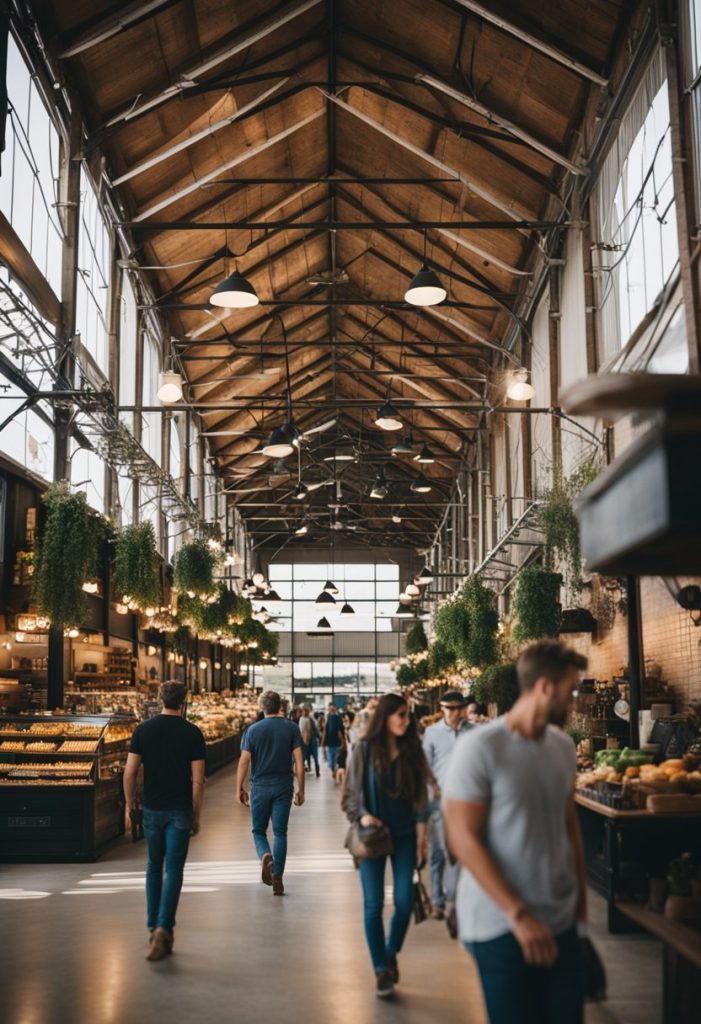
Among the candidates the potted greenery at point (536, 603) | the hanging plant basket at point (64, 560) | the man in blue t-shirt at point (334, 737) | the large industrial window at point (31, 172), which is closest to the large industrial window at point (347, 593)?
the man in blue t-shirt at point (334, 737)

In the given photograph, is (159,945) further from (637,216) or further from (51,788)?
(637,216)

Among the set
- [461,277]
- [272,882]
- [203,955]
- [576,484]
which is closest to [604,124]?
[576,484]

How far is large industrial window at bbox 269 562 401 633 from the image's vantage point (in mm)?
43188

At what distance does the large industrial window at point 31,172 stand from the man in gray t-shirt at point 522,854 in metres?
10.2

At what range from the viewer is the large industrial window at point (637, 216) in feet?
36.9

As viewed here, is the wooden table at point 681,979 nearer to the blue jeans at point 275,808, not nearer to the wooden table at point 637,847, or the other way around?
the wooden table at point 637,847

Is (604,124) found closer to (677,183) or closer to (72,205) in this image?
(677,183)

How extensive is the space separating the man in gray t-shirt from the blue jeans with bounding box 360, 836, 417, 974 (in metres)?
2.58

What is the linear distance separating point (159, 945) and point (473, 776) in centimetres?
389

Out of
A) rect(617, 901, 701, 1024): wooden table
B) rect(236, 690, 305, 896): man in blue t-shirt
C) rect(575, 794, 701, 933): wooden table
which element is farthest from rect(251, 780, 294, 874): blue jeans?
rect(617, 901, 701, 1024): wooden table

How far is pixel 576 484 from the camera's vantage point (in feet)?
41.3

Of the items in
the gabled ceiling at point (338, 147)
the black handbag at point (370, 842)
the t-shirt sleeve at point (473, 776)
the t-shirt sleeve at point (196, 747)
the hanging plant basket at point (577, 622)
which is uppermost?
the gabled ceiling at point (338, 147)

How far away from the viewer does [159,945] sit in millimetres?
6129

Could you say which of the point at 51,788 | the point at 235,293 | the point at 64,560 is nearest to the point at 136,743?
the point at 51,788
